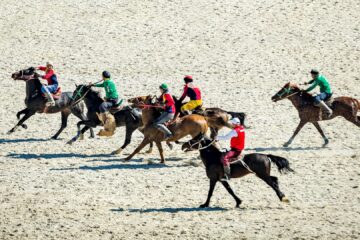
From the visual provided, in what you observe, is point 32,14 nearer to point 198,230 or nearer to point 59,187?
point 59,187

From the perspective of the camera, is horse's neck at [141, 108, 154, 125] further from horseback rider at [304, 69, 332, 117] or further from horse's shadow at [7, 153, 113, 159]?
horseback rider at [304, 69, 332, 117]

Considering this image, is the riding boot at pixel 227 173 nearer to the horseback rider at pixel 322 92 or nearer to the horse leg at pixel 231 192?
the horse leg at pixel 231 192

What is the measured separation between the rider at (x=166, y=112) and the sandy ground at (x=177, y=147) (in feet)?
3.52

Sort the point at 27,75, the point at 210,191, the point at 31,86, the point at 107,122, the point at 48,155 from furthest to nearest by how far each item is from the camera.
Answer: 1. the point at 27,75
2. the point at 31,86
3. the point at 107,122
4. the point at 48,155
5. the point at 210,191

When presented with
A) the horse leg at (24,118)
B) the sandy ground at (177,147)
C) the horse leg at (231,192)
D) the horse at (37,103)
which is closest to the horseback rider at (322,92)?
the sandy ground at (177,147)

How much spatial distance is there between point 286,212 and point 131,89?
14173 mm

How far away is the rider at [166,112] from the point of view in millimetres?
24500

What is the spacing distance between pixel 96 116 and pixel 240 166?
7368 mm

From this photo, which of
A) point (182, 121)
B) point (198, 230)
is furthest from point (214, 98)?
point (198, 230)

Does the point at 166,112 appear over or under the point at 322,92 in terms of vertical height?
under

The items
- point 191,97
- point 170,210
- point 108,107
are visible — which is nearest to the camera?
point 170,210

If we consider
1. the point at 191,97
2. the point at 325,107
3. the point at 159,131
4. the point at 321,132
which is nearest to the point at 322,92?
the point at 325,107

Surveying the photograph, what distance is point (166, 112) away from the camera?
24.6 m

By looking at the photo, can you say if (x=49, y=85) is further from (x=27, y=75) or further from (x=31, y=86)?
(x=27, y=75)
